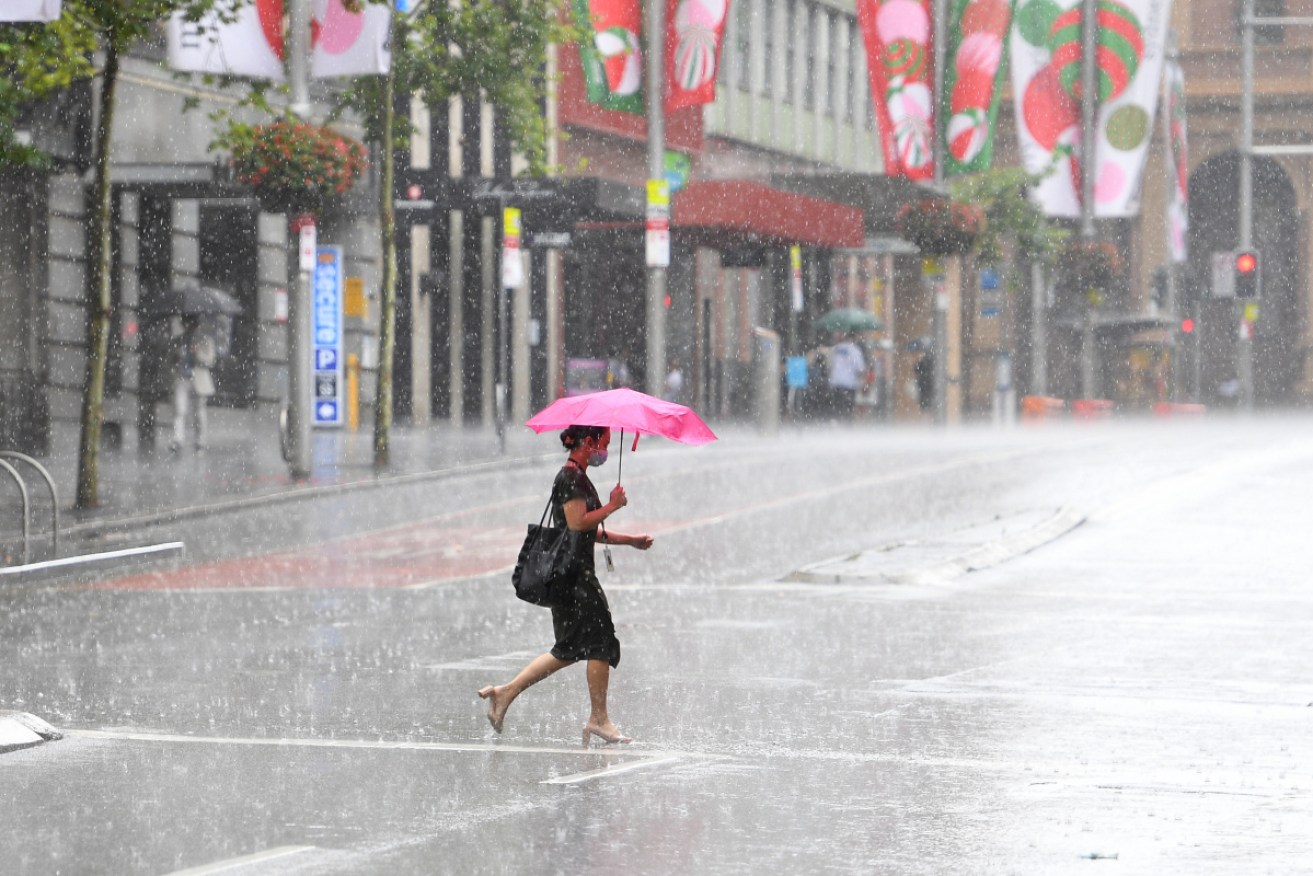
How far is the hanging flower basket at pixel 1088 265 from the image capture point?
5919 cm

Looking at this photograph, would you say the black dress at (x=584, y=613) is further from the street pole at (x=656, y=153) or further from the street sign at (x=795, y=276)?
the street sign at (x=795, y=276)

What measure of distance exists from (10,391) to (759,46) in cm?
3083

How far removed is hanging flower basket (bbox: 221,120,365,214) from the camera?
98.8ft

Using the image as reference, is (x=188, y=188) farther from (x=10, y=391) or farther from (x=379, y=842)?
(x=379, y=842)

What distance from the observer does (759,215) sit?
4531 cm

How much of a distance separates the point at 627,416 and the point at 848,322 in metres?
43.9

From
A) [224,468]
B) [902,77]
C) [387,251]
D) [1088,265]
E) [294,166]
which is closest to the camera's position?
[224,468]

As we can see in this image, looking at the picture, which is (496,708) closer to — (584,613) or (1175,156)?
(584,613)

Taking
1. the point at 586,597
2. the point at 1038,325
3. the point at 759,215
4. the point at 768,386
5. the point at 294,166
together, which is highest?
the point at 759,215

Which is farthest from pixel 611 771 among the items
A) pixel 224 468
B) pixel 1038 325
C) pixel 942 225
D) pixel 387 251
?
pixel 1038 325

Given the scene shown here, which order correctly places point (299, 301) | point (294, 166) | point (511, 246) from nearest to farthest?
point (299, 301) < point (294, 166) < point (511, 246)

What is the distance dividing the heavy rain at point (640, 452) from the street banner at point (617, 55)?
14 centimetres

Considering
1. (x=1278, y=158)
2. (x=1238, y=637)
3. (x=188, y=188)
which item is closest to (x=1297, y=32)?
(x=1278, y=158)

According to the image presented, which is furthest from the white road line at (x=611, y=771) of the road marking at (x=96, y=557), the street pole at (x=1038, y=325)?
the street pole at (x=1038, y=325)
